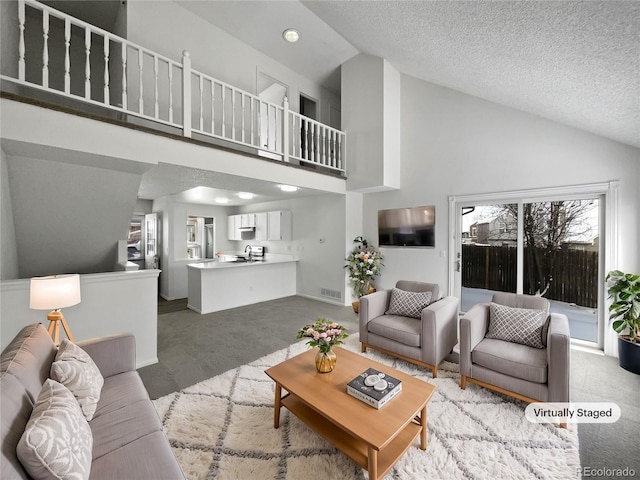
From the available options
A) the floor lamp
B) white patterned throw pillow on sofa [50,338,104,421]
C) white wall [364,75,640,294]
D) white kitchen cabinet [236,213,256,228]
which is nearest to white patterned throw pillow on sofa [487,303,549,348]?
white wall [364,75,640,294]

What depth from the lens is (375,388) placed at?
1701 millimetres

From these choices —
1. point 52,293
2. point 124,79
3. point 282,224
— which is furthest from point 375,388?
point 282,224

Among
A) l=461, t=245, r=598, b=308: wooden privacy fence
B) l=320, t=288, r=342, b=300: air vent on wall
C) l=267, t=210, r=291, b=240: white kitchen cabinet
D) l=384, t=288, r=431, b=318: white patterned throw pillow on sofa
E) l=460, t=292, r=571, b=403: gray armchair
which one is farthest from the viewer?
l=267, t=210, r=291, b=240: white kitchen cabinet

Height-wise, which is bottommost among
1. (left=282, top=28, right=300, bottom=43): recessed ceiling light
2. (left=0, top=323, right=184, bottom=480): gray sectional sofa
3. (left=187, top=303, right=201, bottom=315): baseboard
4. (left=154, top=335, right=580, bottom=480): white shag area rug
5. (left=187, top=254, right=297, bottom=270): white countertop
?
(left=154, top=335, right=580, bottom=480): white shag area rug

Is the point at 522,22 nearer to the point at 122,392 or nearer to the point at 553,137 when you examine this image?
the point at 553,137

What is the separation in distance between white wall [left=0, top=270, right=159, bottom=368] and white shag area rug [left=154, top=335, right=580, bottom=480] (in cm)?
99

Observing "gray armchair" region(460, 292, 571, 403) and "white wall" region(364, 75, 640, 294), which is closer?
"gray armchair" region(460, 292, 571, 403)

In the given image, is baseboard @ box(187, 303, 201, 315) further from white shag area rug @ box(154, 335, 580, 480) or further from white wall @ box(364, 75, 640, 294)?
white wall @ box(364, 75, 640, 294)

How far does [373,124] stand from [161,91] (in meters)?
3.35

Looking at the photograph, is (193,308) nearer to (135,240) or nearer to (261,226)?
(261,226)

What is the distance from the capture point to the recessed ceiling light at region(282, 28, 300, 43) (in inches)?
179

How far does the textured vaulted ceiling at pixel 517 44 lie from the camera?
1513 mm

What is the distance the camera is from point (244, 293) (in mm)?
5312

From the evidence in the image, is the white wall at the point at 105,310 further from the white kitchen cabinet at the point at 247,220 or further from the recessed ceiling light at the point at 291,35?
the recessed ceiling light at the point at 291,35
